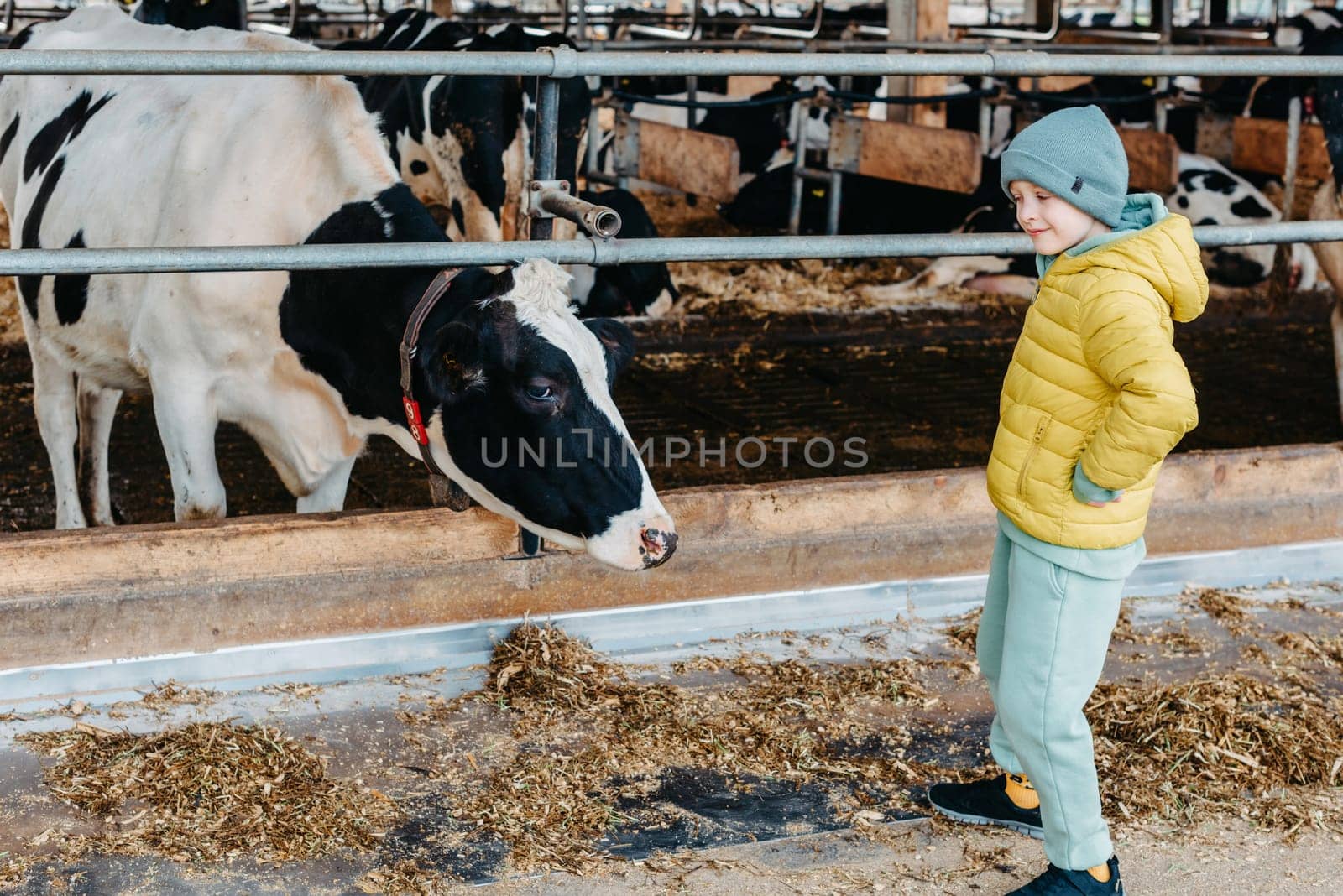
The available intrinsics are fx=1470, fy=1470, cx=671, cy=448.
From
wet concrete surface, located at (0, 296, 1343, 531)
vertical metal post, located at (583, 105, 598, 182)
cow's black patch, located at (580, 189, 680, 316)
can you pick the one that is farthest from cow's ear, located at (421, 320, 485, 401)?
vertical metal post, located at (583, 105, 598, 182)

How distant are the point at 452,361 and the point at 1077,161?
1354 mm

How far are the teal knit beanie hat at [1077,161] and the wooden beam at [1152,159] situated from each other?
5.55 metres

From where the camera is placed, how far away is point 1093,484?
2.45 meters

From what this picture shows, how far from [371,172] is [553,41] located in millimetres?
2485

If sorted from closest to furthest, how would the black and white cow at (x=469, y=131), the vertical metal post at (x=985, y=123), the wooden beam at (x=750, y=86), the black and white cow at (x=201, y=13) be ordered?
the black and white cow at (x=469, y=131) < the black and white cow at (x=201, y=13) < the vertical metal post at (x=985, y=123) < the wooden beam at (x=750, y=86)

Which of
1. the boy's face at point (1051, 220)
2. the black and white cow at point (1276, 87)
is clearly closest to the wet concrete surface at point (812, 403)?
the black and white cow at point (1276, 87)

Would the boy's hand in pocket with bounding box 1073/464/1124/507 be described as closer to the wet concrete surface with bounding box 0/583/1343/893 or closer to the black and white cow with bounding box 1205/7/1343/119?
the wet concrete surface with bounding box 0/583/1343/893

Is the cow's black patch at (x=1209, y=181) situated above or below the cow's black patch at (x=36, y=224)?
below

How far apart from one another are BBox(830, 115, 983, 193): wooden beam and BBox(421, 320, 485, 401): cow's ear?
4811 mm

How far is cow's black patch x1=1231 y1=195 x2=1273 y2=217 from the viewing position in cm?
880

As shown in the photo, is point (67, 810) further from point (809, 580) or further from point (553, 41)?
point (553, 41)

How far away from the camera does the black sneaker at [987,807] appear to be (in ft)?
9.45

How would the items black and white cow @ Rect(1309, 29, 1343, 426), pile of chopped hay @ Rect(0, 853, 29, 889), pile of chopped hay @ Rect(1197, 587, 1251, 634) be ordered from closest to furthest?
1. pile of chopped hay @ Rect(0, 853, 29, 889)
2. pile of chopped hay @ Rect(1197, 587, 1251, 634)
3. black and white cow @ Rect(1309, 29, 1343, 426)

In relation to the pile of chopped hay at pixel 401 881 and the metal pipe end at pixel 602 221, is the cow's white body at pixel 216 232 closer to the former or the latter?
the metal pipe end at pixel 602 221
